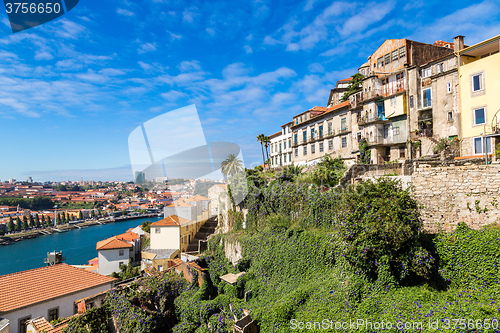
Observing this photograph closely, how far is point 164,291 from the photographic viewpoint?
12703mm

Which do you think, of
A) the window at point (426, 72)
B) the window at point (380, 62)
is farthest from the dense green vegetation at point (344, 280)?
the window at point (380, 62)

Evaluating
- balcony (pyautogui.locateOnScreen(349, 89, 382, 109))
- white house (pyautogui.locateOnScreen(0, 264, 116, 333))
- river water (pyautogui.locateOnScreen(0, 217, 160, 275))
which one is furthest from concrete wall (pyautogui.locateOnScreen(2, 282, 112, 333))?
river water (pyautogui.locateOnScreen(0, 217, 160, 275))

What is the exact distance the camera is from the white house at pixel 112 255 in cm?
2937

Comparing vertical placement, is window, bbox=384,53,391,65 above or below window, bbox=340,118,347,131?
above

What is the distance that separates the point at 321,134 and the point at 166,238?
2181cm

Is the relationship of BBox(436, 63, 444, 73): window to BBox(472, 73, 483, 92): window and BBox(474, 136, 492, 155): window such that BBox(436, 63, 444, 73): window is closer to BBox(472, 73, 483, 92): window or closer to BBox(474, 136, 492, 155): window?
BBox(472, 73, 483, 92): window

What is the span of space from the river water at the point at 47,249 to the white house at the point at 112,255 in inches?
674

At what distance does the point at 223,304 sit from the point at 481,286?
9637 millimetres

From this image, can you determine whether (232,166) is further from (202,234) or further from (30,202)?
(30,202)

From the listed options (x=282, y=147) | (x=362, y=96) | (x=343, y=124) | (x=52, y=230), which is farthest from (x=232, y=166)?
(x=52, y=230)

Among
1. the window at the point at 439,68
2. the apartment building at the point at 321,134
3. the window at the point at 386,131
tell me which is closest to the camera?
the window at the point at 439,68

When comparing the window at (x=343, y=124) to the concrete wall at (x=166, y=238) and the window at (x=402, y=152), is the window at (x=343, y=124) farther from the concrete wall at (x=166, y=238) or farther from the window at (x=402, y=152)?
the concrete wall at (x=166, y=238)

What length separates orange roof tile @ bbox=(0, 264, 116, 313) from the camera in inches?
479

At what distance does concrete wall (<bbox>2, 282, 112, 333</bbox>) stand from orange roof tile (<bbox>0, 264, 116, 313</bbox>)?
0.21 m
